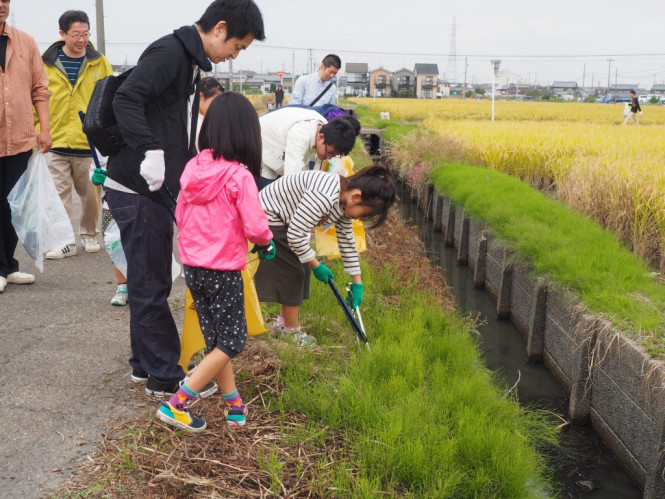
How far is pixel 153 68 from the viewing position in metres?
2.76

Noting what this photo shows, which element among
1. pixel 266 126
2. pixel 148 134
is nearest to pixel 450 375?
pixel 266 126

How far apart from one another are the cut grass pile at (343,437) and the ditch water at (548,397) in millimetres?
207

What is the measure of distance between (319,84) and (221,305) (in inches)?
184

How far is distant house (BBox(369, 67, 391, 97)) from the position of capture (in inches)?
4045

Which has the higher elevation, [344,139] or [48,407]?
[344,139]

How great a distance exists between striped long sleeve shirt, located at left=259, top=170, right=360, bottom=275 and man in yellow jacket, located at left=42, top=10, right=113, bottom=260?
242 cm

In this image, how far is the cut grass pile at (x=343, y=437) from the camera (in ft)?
8.40

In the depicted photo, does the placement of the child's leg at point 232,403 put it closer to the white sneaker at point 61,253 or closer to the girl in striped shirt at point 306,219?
the girl in striped shirt at point 306,219

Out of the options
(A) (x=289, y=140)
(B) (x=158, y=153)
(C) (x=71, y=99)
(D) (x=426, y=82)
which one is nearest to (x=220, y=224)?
(B) (x=158, y=153)

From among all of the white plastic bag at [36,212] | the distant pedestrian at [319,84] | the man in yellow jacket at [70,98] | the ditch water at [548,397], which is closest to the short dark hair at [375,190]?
the ditch water at [548,397]

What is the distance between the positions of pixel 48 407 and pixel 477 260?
5.28 m

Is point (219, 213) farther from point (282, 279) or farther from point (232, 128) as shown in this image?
point (282, 279)

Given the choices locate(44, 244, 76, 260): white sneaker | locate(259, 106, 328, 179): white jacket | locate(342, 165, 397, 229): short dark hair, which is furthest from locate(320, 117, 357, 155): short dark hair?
locate(44, 244, 76, 260): white sneaker

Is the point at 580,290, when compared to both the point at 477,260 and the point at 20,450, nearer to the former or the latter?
the point at 477,260
